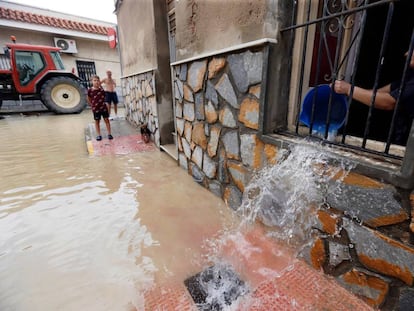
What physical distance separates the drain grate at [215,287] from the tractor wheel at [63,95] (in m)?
9.16

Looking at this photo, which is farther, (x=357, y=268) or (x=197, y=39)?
(x=197, y=39)

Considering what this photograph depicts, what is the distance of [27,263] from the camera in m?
1.52

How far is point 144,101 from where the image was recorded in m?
4.81

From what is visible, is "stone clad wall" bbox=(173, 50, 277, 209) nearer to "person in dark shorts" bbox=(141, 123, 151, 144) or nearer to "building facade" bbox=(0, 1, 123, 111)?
"person in dark shorts" bbox=(141, 123, 151, 144)

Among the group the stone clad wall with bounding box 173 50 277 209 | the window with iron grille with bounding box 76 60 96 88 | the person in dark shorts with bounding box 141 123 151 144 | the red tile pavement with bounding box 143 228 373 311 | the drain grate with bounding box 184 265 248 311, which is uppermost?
the window with iron grille with bounding box 76 60 96 88

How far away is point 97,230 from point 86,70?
13.2 metres

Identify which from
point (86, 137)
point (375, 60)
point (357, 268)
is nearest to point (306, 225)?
point (357, 268)

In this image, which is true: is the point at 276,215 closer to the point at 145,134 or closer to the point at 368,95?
the point at 368,95

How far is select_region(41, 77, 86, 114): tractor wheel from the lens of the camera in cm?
806

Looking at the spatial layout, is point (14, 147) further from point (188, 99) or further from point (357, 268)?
point (357, 268)

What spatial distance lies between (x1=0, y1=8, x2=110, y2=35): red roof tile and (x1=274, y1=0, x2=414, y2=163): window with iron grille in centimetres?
1322

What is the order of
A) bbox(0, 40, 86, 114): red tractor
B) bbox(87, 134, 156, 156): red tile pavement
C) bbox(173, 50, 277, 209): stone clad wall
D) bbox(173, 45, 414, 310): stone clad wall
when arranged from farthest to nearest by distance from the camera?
bbox(0, 40, 86, 114): red tractor
bbox(87, 134, 156, 156): red tile pavement
bbox(173, 50, 277, 209): stone clad wall
bbox(173, 45, 414, 310): stone clad wall

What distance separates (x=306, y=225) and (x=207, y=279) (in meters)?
0.70

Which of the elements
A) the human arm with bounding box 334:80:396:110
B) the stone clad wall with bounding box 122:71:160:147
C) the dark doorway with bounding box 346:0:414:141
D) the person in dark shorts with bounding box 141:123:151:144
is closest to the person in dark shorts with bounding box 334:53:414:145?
the human arm with bounding box 334:80:396:110
